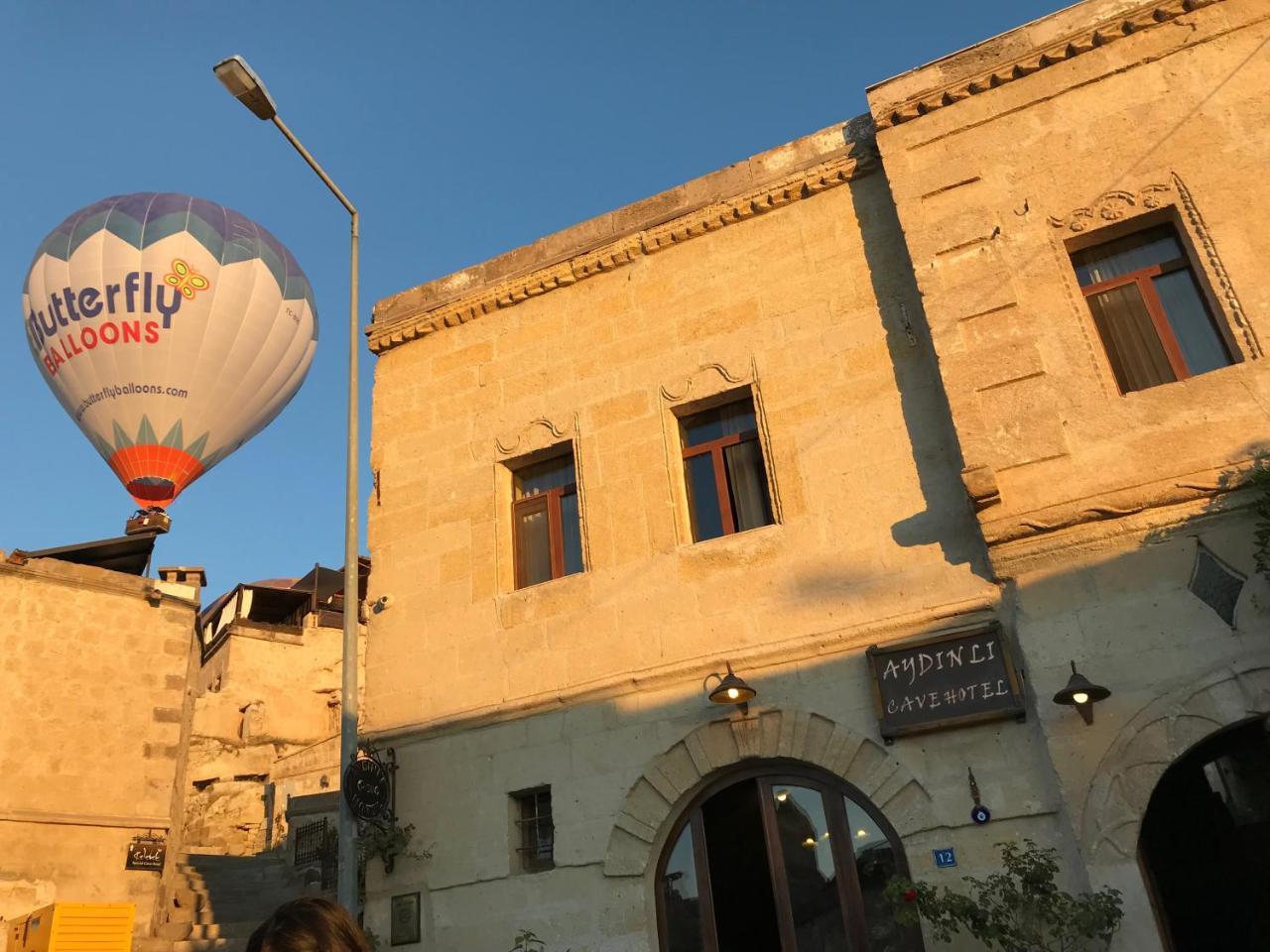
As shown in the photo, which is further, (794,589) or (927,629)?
(794,589)

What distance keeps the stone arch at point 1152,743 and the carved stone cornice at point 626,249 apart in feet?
18.9

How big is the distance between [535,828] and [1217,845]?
5.64 meters

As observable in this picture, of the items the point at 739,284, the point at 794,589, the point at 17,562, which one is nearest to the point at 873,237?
the point at 739,284

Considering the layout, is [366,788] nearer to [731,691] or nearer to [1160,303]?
[731,691]

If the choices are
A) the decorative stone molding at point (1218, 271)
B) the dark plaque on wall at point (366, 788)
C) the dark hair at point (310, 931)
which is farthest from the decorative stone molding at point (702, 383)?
the dark hair at point (310, 931)

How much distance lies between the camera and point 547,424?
1087 cm

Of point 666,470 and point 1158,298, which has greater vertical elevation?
point 1158,298

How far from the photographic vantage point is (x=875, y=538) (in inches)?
346

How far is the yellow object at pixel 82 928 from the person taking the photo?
1087 cm

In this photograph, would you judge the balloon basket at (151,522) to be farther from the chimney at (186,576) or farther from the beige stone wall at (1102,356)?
the beige stone wall at (1102,356)

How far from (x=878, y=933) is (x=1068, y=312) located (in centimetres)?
525

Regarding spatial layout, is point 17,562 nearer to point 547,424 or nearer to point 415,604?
point 415,604

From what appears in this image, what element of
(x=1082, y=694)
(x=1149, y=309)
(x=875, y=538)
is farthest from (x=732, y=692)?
(x=1149, y=309)

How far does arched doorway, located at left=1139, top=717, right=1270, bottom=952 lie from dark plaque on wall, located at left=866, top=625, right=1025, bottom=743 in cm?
129
